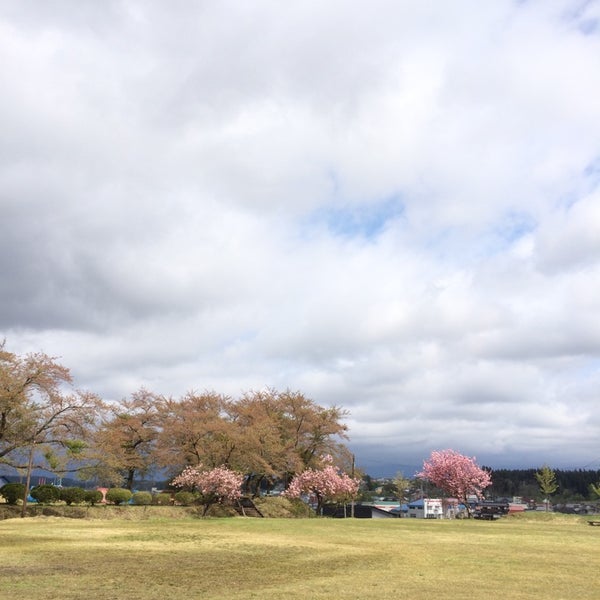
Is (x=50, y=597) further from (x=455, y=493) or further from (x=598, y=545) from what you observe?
(x=455, y=493)

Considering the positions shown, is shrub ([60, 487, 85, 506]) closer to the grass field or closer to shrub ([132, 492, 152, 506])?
shrub ([132, 492, 152, 506])

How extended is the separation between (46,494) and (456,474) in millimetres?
40173

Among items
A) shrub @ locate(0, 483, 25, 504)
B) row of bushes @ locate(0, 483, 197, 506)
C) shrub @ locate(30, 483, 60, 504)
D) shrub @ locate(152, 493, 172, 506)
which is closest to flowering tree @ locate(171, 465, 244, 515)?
row of bushes @ locate(0, 483, 197, 506)

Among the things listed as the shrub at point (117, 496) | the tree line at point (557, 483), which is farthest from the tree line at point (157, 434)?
the tree line at point (557, 483)

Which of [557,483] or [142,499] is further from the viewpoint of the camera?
[557,483]

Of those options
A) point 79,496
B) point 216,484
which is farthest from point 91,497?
point 216,484

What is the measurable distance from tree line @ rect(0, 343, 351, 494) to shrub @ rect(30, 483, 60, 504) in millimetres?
1623

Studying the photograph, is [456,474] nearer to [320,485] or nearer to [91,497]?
[320,485]

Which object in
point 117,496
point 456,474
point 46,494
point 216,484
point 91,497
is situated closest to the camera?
point 46,494

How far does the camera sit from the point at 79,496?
40656 mm

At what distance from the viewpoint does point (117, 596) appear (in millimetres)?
11781

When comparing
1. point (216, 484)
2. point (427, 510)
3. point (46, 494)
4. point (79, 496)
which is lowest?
point (427, 510)

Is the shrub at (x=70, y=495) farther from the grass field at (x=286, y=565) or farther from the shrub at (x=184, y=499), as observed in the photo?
the grass field at (x=286, y=565)

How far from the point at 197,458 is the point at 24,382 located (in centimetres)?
1819
